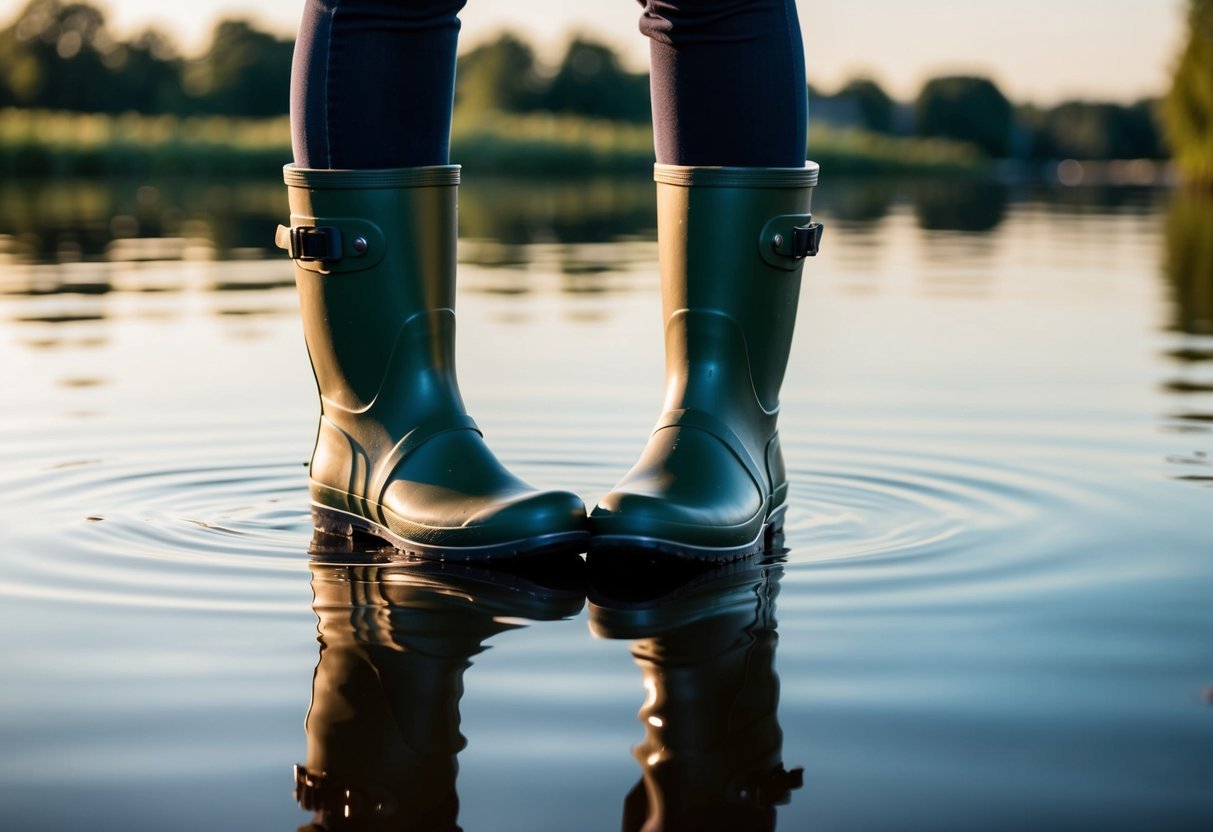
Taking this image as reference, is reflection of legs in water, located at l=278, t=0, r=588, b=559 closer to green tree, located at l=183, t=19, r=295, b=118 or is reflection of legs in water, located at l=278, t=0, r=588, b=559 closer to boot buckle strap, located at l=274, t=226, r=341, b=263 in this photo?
boot buckle strap, located at l=274, t=226, r=341, b=263

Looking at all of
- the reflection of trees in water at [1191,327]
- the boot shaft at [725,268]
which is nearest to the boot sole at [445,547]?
the boot shaft at [725,268]

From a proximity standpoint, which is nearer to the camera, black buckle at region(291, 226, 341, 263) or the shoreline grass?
black buckle at region(291, 226, 341, 263)

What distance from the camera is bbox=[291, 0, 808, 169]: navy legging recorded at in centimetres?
168

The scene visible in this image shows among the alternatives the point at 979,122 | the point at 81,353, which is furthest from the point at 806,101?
the point at 979,122

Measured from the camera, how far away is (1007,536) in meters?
Result: 1.66

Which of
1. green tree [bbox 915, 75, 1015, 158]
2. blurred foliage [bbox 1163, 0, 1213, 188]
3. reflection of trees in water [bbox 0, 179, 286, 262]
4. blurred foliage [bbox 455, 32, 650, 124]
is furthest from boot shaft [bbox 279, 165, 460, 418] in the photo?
green tree [bbox 915, 75, 1015, 158]

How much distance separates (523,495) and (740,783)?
649 mm

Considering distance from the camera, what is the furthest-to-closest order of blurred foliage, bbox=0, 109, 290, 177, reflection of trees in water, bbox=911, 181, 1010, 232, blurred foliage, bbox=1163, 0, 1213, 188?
blurred foliage, bbox=1163, 0, 1213, 188
blurred foliage, bbox=0, 109, 290, 177
reflection of trees in water, bbox=911, 181, 1010, 232

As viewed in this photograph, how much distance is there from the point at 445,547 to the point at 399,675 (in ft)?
1.40

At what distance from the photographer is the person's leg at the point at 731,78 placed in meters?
1.70

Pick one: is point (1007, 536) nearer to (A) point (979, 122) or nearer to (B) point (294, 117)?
(B) point (294, 117)

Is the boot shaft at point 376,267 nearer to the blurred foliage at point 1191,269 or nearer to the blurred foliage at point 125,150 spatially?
the blurred foliage at point 1191,269

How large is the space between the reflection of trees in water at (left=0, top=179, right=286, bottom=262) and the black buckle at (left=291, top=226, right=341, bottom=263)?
192 inches

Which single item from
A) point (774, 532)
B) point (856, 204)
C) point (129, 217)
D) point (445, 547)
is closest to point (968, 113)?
point (856, 204)
